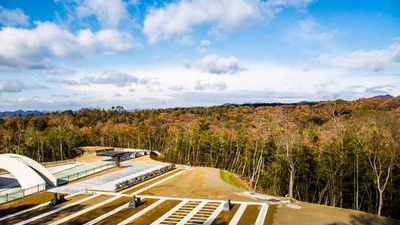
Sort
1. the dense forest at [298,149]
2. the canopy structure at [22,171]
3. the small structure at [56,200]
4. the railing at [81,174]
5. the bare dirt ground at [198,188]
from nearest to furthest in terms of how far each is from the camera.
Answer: the small structure at [56,200] → the bare dirt ground at [198,188] → the canopy structure at [22,171] → the dense forest at [298,149] → the railing at [81,174]

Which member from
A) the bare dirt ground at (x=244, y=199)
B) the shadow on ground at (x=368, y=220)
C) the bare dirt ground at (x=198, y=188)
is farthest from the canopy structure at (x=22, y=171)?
the shadow on ground at (x=368, y=220)

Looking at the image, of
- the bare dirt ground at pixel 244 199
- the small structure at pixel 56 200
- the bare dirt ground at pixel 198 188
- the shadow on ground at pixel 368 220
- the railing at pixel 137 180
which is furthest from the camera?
the railing at pixel 137 180

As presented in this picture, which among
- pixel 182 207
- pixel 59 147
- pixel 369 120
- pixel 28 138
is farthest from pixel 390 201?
pixel 28 138

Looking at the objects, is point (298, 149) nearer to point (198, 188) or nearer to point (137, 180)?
point (198, 188)

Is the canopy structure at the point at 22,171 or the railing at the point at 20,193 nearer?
the railing at the point at 20,193

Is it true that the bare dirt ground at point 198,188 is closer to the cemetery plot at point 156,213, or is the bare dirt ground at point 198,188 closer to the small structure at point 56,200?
the cemetery plot at point 156,213
